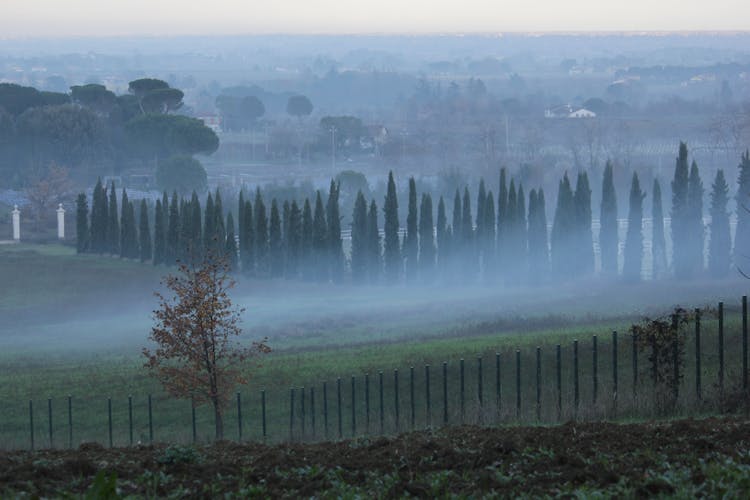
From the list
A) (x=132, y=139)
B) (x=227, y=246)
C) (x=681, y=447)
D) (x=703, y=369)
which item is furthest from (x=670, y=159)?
(x=681, y=447)

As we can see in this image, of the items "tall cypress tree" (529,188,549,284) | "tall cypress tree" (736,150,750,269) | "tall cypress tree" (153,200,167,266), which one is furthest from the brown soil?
"tall cypress tree" (153,200,167,266)

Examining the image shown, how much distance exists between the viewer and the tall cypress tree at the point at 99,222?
54.6 metres

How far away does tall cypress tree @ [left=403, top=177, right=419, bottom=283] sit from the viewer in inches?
1929

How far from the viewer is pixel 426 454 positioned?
1159 cm

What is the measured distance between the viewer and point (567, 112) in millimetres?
122188

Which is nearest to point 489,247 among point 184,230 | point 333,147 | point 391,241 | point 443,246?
point 443,246

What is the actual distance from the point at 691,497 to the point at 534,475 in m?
1.58

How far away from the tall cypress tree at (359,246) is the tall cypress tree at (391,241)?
0.95 meters

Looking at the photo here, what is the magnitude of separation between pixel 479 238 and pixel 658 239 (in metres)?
7.26

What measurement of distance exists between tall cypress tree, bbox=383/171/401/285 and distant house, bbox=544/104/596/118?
69.1 metres

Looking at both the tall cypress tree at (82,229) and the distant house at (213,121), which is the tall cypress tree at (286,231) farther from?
the distant house at (213,121)

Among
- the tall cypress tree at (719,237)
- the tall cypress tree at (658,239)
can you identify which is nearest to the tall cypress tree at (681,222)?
the tall cypress tree at (658,239)

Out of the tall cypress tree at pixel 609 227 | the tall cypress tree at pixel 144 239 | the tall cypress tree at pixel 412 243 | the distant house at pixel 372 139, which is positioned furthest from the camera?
the distant house at pixel 372 139

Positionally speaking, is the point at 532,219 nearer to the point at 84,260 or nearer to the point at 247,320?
the point at 247,320
